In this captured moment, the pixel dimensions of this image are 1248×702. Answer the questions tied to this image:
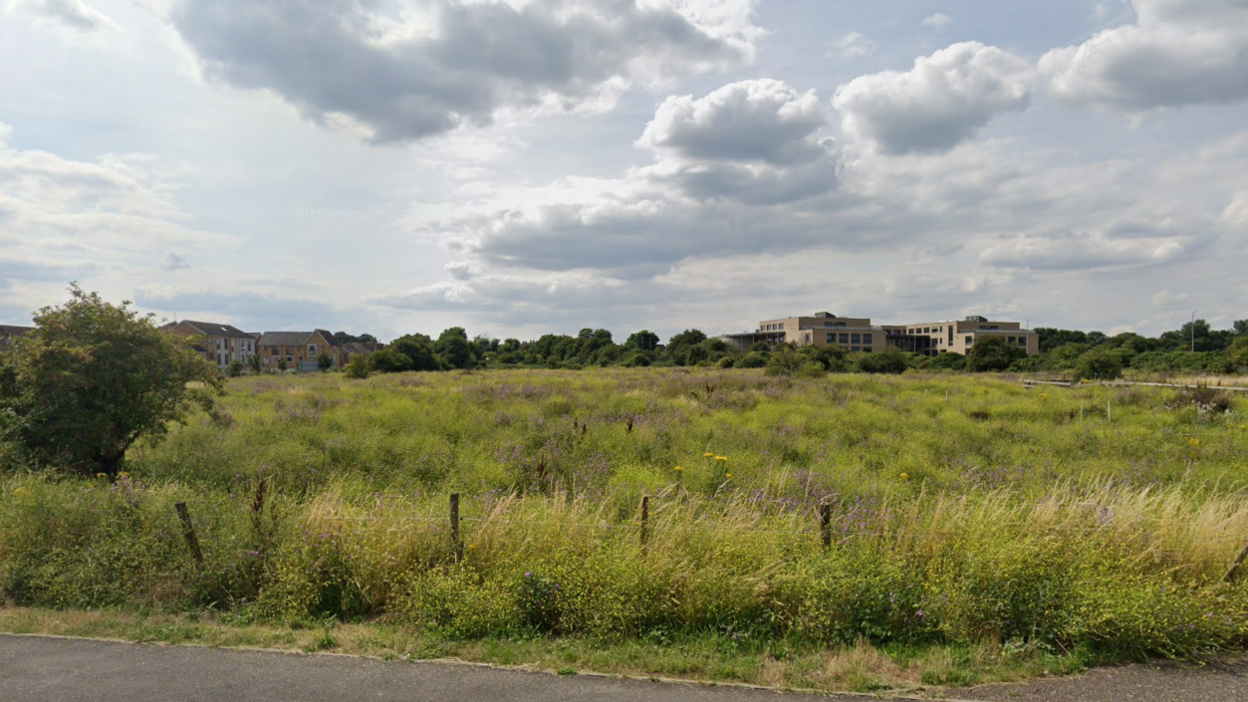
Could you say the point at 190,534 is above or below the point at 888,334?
below

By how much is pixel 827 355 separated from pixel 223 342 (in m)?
96.3

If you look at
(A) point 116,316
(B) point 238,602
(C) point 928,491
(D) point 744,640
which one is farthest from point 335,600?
(C) point 928,491

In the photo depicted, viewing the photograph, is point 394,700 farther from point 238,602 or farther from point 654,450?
point 654,450

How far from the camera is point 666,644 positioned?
5734mm

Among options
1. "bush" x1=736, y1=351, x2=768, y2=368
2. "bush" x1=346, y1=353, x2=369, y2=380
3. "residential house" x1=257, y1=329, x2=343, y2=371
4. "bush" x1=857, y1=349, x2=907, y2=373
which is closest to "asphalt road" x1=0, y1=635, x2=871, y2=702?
"bush" x1=346, y1=353, x2=369, y2=380

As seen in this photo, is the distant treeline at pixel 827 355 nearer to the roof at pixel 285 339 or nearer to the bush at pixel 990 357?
the bush at pixel 990 357

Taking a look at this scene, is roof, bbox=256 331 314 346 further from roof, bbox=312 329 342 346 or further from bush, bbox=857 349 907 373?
bush, bbox=857 349 907 373

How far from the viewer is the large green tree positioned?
419 inches

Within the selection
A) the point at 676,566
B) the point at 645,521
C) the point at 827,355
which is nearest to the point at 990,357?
the point at 827,355

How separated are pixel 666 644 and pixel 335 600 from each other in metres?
3.45

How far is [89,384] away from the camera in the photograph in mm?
10781

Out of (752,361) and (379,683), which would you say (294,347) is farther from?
(379,683)

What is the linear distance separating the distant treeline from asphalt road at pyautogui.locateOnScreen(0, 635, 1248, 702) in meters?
31.6

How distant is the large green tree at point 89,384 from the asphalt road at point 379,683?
6.57 m
